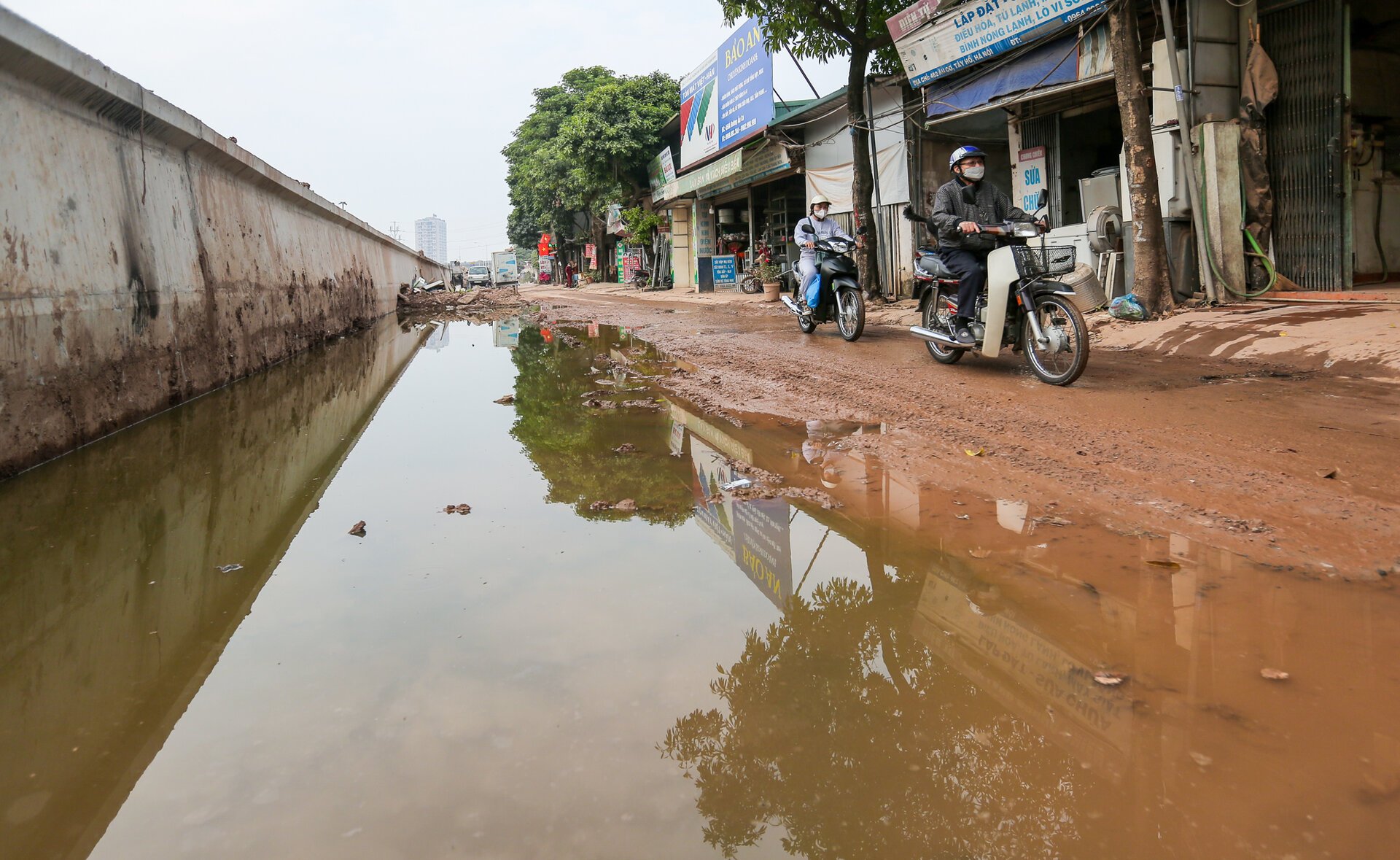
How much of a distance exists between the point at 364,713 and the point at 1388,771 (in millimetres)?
2016

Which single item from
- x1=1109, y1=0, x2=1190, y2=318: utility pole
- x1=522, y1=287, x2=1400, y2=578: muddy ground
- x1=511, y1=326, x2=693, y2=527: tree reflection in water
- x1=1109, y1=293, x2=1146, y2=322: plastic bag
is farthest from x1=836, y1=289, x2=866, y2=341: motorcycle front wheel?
x1=511, y1=326, x2=693, y2=527: tree reflection in water

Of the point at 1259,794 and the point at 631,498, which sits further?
the point at 631,498

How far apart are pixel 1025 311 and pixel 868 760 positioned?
4950 mm

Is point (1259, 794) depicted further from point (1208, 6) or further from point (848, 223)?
point (848, 223)

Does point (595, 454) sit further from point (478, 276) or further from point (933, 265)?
point (478, 276)

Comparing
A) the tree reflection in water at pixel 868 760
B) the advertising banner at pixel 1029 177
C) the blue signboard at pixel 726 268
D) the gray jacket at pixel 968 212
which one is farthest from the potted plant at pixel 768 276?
the tree reflection in water at pixel 868 760

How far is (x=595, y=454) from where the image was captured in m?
4.34

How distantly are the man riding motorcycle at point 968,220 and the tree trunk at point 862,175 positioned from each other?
669cm

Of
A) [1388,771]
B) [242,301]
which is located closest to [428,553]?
[1388,771]

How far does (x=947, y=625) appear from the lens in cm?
225

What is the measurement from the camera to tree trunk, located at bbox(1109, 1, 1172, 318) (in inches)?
303

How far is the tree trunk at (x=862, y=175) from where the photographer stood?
12.9 metres

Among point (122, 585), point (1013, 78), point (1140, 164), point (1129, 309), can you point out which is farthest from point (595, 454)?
point (1013, 78)

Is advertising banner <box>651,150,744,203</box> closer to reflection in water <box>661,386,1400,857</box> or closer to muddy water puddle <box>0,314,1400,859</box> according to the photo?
muddy water puddle <box>0,314,1400,859</box>
